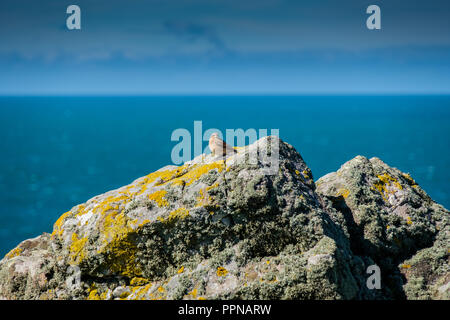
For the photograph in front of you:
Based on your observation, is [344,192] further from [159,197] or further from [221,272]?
[159,197]

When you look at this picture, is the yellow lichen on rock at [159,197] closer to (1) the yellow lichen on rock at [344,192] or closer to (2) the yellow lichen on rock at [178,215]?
(2) the yellow lichen on rock at [178,215]

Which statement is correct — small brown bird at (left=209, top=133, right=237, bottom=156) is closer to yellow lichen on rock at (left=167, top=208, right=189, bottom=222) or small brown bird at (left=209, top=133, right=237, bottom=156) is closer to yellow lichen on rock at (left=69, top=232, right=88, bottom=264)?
yellow lichen on rock at (left=167, top=208, right=189, bottom=222)

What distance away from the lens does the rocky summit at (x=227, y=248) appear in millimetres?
7340

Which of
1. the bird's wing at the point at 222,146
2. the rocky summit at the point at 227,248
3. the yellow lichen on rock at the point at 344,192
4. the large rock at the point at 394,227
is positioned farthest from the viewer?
the bird's wing at the point at 222,146

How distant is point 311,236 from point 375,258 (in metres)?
2.24

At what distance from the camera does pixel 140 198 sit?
28.1 ft

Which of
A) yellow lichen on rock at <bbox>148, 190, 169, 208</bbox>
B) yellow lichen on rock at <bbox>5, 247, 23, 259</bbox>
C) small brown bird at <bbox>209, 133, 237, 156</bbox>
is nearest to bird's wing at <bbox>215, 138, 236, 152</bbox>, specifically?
small brown bird at <bbox>209, 133, 237, 156</bbox>

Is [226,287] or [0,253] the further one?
[0,253]

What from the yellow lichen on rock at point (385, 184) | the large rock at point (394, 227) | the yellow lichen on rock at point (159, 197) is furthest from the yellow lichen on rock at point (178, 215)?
the yellow lichen on rock at point (385, 184)

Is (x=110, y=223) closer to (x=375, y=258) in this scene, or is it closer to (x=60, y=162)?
(x=375, y=258)

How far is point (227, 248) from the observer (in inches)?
310

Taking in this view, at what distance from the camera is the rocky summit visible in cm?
734

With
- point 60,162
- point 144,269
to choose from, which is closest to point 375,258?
point 144,269
